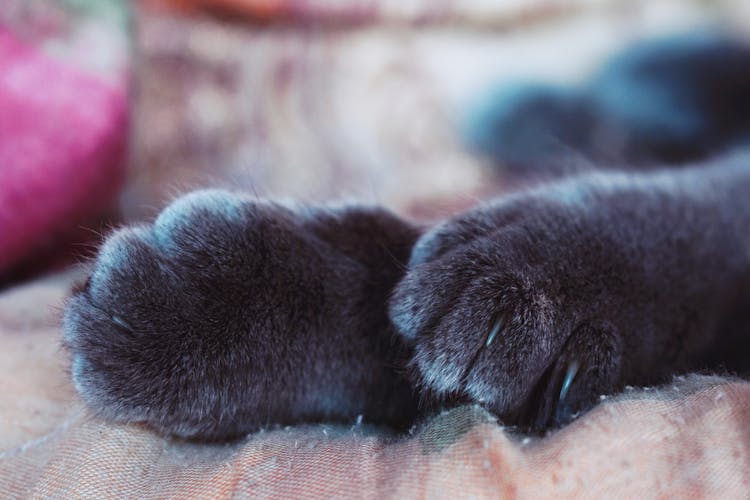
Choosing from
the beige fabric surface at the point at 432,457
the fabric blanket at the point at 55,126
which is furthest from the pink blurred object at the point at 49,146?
the beige fabric surface at the point at 432,457

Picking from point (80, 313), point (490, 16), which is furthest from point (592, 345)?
point (490, 16)

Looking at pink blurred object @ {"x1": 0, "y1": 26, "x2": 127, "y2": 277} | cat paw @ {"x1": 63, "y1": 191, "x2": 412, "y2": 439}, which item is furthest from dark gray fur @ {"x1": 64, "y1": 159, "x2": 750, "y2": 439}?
pink blurred object @ {"x1": 0, "y1": 26, "x2": 127, "y2": 277}

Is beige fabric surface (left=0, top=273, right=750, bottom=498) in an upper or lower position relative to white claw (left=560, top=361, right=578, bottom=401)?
lower

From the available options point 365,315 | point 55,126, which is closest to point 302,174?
point 55,126

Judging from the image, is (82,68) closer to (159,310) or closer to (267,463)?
(159,310)

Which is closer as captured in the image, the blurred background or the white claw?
the white claw

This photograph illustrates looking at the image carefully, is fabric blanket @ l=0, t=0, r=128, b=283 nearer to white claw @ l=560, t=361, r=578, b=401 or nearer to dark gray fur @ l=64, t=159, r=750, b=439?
dark gray fur @ l=64, t=159, r=750, b=439

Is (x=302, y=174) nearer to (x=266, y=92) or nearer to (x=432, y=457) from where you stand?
(x=266, y=92)
